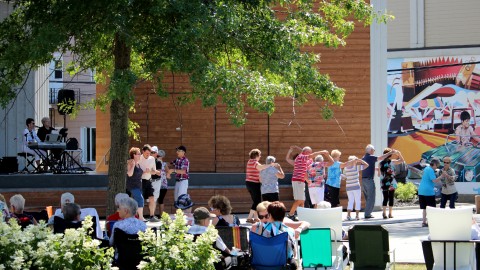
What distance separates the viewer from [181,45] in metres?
13.4

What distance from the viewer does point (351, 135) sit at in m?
24.3

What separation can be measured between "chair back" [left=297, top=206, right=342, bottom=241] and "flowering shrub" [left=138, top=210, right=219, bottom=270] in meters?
3.97

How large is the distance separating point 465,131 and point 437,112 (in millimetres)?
1375

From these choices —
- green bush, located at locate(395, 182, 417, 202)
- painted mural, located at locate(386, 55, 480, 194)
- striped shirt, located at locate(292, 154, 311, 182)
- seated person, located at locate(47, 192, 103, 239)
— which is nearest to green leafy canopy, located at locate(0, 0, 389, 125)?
seated person, located at locate(47, 192, 103, 239)

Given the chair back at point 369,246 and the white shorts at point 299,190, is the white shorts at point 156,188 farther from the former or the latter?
the chair back at point 369,246

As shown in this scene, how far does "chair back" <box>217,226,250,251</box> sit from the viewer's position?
11.3 meters

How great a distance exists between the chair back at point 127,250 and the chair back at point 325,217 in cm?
309

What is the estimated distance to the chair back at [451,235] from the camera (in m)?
11.4

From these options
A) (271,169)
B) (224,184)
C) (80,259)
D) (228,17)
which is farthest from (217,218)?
(224,184)

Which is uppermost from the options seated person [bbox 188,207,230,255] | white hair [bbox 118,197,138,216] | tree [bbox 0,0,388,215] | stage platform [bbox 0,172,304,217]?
tree [bbox 0,0,388,215]

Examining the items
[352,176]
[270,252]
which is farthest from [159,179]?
[270,252]

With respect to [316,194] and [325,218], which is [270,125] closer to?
[316,194]

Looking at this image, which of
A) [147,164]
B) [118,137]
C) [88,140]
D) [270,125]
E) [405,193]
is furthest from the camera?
[88,140]

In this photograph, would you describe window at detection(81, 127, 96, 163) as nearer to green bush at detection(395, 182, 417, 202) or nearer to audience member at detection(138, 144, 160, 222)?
green bush at detection(395, 182, 417, 202)
